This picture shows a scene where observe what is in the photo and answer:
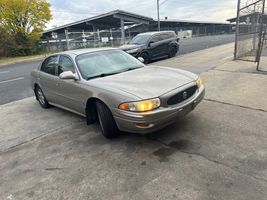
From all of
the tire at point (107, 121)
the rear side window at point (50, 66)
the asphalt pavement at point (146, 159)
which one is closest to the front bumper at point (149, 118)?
the tire at point (107, 121)

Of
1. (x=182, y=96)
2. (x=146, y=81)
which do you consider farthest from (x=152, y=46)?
(x=182, y=96)

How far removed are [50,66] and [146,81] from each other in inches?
107

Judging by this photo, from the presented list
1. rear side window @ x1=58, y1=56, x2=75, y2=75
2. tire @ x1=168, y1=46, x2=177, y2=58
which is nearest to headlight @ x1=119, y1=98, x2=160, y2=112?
rear side window @ x1=58, y1=56, x2=75, y2=75

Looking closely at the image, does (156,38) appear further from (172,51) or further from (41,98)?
(41,98)

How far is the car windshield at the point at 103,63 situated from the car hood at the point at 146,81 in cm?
23

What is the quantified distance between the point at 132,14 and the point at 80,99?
33.4 meters

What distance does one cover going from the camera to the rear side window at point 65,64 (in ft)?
14.5

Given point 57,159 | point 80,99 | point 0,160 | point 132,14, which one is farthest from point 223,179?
point 132,14

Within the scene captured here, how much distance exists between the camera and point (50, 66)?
17.4 feet

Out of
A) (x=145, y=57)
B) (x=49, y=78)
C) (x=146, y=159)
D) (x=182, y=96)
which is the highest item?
(x=49, y=78)

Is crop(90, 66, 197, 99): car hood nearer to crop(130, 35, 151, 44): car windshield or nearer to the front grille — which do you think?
the front grille

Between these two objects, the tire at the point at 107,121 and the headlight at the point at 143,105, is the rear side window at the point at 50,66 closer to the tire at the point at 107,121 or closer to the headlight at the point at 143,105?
the tire at the point at 107,121

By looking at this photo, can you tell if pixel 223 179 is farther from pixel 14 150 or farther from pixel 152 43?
pixel 152 43

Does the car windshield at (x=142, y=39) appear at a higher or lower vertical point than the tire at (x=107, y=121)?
higher
